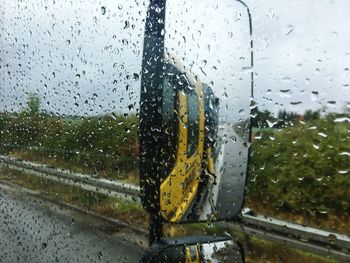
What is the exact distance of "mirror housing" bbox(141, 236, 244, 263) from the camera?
1.08 meters

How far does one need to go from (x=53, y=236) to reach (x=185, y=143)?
133cm

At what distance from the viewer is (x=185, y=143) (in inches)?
45.5

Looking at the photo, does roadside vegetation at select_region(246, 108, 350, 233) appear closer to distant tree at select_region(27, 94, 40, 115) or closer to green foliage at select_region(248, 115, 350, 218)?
green foliage at select_region(248, 115, 350, 218)

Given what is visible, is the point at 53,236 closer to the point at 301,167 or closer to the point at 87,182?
the point at 87,182

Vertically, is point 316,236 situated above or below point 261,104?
below

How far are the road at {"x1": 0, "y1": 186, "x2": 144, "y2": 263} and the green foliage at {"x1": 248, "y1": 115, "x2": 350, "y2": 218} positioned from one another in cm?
66

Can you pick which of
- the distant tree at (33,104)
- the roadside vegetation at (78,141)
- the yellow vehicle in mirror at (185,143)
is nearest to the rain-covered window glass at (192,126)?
the yellow vehicle in mirror at (185,143)

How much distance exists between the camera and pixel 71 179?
79.7 inches

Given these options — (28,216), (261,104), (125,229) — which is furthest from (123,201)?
(28,216)

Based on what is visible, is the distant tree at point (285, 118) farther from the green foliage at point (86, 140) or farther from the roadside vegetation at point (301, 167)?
the green foliage at point (86, 140)

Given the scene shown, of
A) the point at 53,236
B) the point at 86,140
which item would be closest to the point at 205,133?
the point at 86,140

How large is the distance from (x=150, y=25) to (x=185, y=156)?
0.45 metres

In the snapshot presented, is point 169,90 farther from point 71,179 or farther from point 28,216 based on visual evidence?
point 28,216

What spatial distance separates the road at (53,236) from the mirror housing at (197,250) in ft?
0.88
